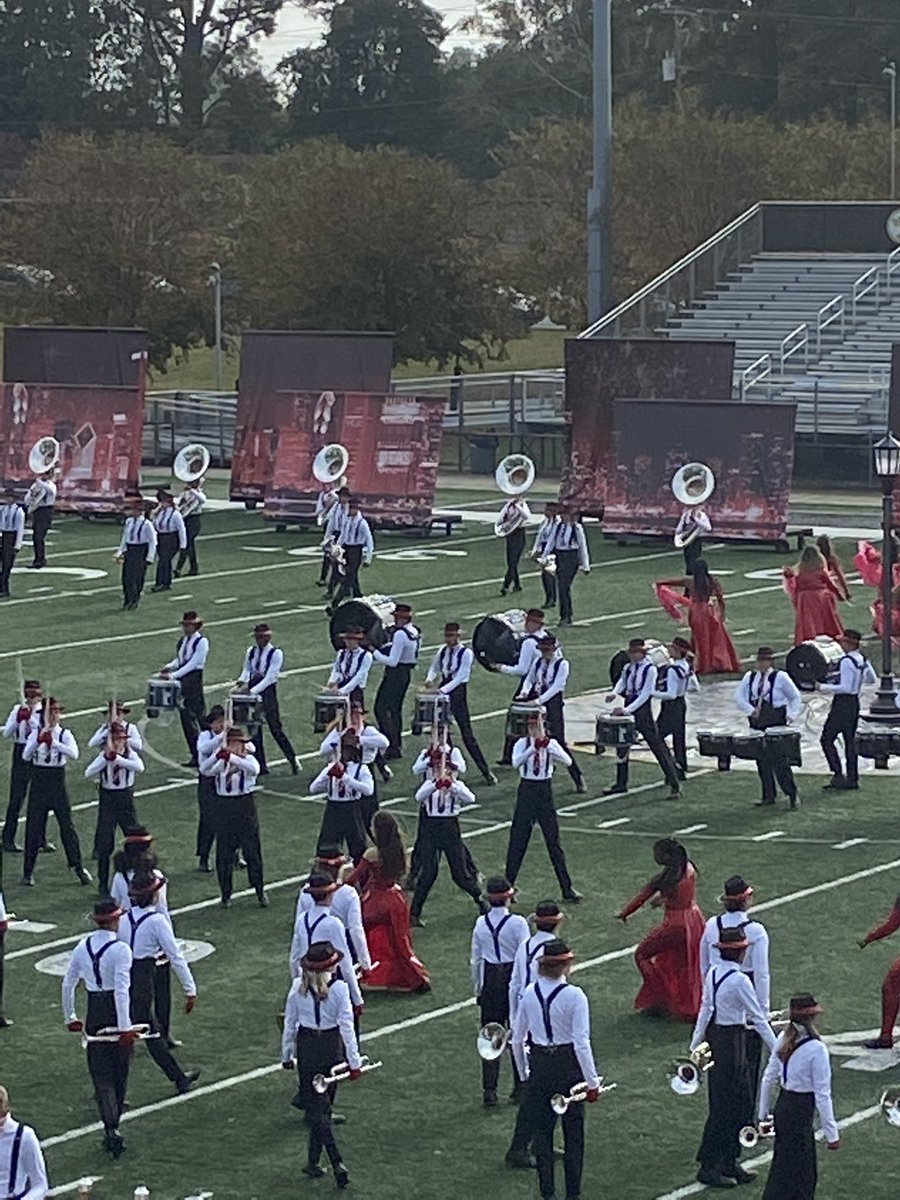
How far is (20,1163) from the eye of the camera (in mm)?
12320

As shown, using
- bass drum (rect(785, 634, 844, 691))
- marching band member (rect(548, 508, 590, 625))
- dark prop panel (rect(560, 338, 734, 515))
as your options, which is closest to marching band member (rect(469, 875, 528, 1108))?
bass drum (rect(785, 634, 844, 691))

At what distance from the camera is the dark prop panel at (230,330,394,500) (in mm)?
44781

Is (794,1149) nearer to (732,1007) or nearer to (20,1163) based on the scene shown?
(732,1007)

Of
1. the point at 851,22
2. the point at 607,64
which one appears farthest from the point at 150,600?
the point at 851,22

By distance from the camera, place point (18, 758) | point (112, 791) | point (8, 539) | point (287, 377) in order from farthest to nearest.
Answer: point (287, 377) → point (8, 539) → point (18, 758) → point (112, 791)

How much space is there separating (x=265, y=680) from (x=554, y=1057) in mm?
10470

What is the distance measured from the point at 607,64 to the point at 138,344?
9117mm

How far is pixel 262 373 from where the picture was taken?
45.3 m

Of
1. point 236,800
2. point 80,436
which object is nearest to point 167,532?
point 80,436

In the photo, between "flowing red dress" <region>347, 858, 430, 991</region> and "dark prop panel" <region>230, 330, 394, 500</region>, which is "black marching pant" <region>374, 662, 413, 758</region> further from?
"dark prop panel" <region>230, 330, 394, 500</region>

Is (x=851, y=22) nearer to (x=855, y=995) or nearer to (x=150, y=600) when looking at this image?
(x=150, y=600)

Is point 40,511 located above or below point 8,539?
above

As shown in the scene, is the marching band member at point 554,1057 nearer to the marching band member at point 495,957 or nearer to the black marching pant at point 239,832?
the marching band member at point 495,957

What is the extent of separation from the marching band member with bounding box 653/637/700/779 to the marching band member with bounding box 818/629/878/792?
1.13m
